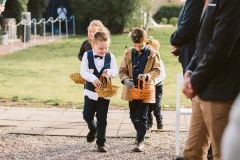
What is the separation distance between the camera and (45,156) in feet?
17.8

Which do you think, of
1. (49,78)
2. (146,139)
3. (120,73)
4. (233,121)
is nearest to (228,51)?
(233,121)

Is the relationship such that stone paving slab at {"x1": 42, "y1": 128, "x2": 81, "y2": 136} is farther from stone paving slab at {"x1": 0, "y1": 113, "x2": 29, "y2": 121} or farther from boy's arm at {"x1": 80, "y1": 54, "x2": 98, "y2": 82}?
boy's arm at {"x1": 80, "y1": 54, "x2": 98, "y2": 82}

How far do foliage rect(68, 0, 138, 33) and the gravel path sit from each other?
21.4 m

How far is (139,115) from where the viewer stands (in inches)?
221

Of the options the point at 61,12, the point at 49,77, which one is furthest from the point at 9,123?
the point at 61,12

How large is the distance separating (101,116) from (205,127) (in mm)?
2291

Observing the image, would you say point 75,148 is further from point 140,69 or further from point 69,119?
point 69,119

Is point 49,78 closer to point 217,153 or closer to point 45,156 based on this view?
point 45,156

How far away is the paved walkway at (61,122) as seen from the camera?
21.1 feet

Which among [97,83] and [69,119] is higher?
[97,83]

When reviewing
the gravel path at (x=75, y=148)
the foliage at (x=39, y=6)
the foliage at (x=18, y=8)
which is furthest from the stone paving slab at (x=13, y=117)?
the foliage at (x=39, y=6)

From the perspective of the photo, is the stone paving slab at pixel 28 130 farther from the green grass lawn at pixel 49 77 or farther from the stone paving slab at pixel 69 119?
the green grass lawn at pixel 49 77

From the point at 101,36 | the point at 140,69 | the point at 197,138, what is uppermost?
the point at 101,36

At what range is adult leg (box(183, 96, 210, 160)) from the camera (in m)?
3.46
